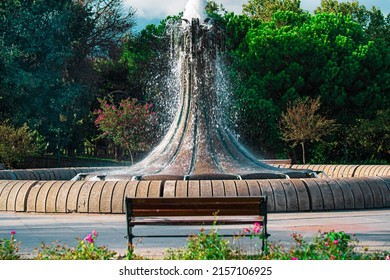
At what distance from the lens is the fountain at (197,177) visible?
454 inches

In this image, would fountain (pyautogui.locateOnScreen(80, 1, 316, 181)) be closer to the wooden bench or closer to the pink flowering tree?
the wooden bench

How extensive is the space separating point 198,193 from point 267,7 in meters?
40.9

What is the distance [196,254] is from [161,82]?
33225 mm

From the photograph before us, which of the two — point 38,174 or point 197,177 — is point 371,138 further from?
point 197,177

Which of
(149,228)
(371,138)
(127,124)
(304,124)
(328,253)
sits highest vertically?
(304,124)

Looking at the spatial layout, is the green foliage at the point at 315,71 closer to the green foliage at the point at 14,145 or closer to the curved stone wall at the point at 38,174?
the green foliage at the point at 14,145

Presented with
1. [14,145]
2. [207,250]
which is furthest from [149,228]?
[14,145]

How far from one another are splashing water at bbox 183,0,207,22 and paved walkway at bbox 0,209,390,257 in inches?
222

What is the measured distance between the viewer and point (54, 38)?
3644 cm

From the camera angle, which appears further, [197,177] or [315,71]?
[315,71]

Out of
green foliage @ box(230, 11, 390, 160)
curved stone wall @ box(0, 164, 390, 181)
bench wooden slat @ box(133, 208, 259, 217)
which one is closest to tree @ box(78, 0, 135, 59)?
green foliage @ box(230, 11, 390, 160)

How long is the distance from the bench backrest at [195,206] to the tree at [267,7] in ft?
140

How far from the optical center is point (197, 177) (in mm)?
13383

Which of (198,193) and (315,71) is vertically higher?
(315,71)
